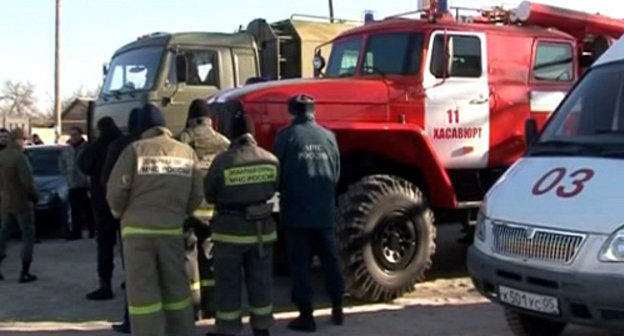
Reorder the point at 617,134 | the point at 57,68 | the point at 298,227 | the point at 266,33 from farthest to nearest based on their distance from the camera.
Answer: the point at 57,68 → the point at 266,33 → the point at 298,227 → the point at 617,134

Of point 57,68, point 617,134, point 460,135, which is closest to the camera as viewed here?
point 617,134

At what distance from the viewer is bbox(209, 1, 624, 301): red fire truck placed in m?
8.84

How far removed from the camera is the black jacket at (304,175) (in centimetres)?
770

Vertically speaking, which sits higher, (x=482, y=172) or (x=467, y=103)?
(x=467, y=103)

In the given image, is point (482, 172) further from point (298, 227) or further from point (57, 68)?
point (57, 68)

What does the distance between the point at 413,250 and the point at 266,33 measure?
6.27m

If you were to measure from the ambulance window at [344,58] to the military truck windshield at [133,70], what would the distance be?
3.71 metres

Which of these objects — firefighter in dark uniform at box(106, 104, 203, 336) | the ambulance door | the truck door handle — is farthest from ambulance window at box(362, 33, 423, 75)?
firefighter in dark uniform at box(106, 104, 203, 336)

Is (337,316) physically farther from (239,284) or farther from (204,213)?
(204,213)

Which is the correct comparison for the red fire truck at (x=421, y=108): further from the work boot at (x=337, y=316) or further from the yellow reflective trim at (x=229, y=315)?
the yellow reflective trim at (x=229, y=315)

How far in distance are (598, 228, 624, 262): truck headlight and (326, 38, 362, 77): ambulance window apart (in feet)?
15.6

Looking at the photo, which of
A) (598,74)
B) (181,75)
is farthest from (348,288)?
(181,75)

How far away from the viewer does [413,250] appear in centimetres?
916

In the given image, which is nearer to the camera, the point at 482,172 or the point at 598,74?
the point at 598,74
